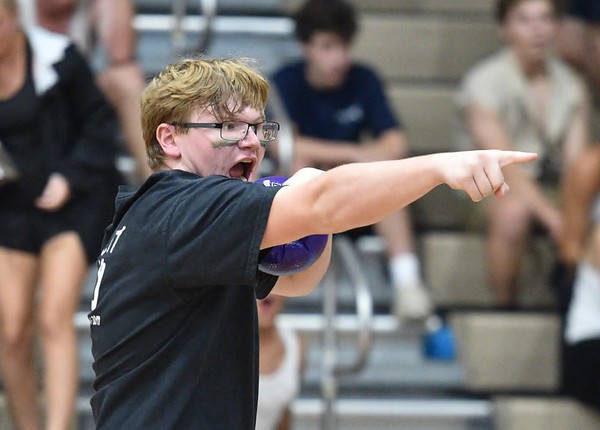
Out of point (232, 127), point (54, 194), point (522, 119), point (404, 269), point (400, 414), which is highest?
point (232, 127)

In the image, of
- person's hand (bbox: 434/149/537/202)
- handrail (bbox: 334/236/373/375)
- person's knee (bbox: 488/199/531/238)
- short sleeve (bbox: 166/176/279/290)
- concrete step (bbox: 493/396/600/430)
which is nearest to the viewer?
person's hand (bbox: 434/149/537/202)

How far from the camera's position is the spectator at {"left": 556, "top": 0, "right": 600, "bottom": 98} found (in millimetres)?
5742

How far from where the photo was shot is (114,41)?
4.93 meters

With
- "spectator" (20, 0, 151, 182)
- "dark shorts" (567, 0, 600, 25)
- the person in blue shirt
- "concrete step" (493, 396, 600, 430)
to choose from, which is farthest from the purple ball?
"dark shorts" (567, 0, 600, 25)

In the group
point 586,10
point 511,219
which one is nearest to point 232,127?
point 511,219

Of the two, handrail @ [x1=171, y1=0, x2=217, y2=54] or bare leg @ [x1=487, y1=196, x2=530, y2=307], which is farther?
bare leg @ [x1=487, y1=196, x2=530, y2=307]

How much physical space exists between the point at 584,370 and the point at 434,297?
31.6 inches

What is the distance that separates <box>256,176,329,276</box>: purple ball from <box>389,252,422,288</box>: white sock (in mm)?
2838

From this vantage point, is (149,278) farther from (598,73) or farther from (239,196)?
(598,73)

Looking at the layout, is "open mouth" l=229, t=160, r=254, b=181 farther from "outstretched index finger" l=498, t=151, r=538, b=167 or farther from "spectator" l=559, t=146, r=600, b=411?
"spectator" l=559, t=146, r=600, b=411

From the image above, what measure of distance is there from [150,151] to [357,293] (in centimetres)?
245

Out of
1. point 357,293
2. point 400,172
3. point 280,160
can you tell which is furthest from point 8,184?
point 400,172

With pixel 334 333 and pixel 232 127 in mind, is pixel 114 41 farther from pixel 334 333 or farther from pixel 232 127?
pixel 232 127

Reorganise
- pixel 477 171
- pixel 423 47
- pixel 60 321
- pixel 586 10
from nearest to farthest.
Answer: pixel 477 171 → pixel 60 321 → pixel 586 10 → pixel 423 47
